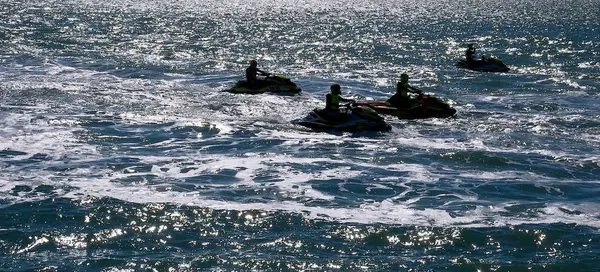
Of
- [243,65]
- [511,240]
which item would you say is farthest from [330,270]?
[243,65]

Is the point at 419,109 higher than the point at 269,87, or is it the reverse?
the point at 419,109

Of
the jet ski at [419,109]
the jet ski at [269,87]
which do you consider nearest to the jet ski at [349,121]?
the jet ski at [419,109]

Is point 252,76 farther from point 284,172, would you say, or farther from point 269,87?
point 284,172

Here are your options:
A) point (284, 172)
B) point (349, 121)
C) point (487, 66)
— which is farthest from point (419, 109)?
point (487, 66)

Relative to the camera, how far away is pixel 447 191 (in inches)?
874

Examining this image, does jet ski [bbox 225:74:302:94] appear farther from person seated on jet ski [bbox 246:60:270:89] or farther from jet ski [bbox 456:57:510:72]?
jet ski [bbox 456:57:510:72]

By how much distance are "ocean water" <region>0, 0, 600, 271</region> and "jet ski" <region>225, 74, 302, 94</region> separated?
599 mm

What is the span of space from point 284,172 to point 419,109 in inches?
366

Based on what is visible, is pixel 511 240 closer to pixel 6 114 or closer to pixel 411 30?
pixel 6 114

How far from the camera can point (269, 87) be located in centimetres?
3678

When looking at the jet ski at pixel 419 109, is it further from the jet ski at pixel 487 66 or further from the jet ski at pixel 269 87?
the jet ski at pixel 487 66

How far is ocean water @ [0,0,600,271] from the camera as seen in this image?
17.5m

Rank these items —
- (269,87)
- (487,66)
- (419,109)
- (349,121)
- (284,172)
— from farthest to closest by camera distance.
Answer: (487,66)
(269,87)
(419,109)
(349,121)
(284,172)

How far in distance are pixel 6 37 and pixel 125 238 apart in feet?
163
